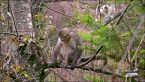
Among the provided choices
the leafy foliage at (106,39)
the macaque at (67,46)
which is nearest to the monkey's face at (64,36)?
the macaque at (67,46)

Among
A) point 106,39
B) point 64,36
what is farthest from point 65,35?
point 106,39

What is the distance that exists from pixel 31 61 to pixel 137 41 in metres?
3.02

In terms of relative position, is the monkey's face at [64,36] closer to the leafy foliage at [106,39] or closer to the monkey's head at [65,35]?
the monkey's head at [65,35]

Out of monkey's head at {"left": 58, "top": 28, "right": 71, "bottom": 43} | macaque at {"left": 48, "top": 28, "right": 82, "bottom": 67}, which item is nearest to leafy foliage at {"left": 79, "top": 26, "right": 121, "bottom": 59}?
macaque at {"left": 48, "top": 28, "right": 82, "bottom": 67}

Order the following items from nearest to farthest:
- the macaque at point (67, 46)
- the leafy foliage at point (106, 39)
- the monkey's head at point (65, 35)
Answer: the leafy foliage at point (106, 39), the macaque at point (67, 46), the monkey's head at point (65, 35)

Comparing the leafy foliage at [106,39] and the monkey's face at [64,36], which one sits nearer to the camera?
the leafy foliage at [106,39]

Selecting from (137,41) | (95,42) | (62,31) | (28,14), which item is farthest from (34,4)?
(137,41)

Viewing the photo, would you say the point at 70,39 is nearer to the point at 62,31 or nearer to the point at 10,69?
the point at 62,31

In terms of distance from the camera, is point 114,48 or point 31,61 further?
point 31,61

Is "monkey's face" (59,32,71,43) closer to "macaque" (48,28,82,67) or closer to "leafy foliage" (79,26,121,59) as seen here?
"macaque" (48,28,82,67)

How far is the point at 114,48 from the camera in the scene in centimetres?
346

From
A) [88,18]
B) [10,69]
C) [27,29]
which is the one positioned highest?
[88,18]

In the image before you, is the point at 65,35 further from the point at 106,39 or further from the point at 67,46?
the point at 106,39

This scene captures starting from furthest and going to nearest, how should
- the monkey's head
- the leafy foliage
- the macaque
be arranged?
the monkey's head < the macaque < the leafy foliage
